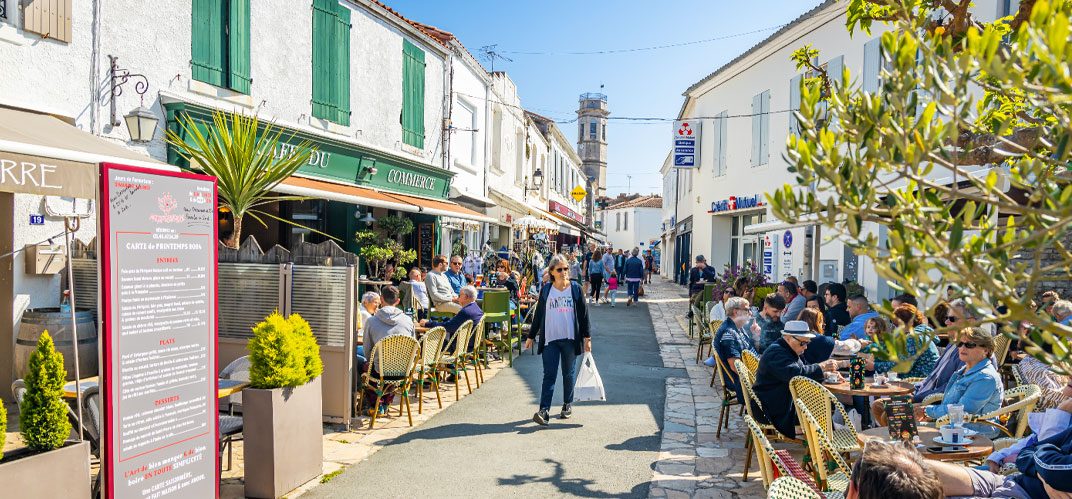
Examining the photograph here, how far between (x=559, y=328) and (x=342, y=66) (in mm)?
6990

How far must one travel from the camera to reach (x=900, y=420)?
13.2ft

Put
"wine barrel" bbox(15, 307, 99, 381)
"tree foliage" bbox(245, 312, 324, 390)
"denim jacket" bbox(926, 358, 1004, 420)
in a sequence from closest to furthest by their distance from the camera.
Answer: "tree foliage" bbox(245, 312, 324, 390) → "denim jacket" bbox(926, 358, 1004, 420) → "wine barrel" bbox(15, 307, 99, 381)

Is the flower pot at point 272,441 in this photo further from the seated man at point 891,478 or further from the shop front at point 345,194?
the shop front at point 345,194

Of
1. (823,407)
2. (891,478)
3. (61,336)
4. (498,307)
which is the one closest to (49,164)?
(61,336)

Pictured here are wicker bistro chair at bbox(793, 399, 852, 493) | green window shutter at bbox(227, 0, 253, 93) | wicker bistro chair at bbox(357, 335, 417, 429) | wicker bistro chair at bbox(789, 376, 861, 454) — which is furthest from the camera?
green window shutter at bbox(227, 0, 253, 93)

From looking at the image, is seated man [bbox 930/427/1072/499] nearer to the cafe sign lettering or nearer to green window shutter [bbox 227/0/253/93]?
green window shutter [bbox 227/0/253/93]

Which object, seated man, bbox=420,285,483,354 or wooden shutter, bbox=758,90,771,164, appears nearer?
seated man, bbox=420,285,483,354

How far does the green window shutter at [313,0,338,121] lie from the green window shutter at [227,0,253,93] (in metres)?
1.51

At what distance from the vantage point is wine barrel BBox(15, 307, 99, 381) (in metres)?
6.22

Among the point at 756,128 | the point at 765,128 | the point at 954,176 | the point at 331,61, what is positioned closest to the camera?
the point at 954,176

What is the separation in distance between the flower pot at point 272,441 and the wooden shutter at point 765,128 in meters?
14.0

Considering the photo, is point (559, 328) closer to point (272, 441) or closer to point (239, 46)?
point (272, 441)

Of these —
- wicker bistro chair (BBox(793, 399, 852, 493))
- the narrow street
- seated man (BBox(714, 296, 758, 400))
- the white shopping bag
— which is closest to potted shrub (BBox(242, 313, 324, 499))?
the narrow street

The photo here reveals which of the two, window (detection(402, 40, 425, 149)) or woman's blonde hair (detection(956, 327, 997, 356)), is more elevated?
window (detection(402, 40, 425, 149))
